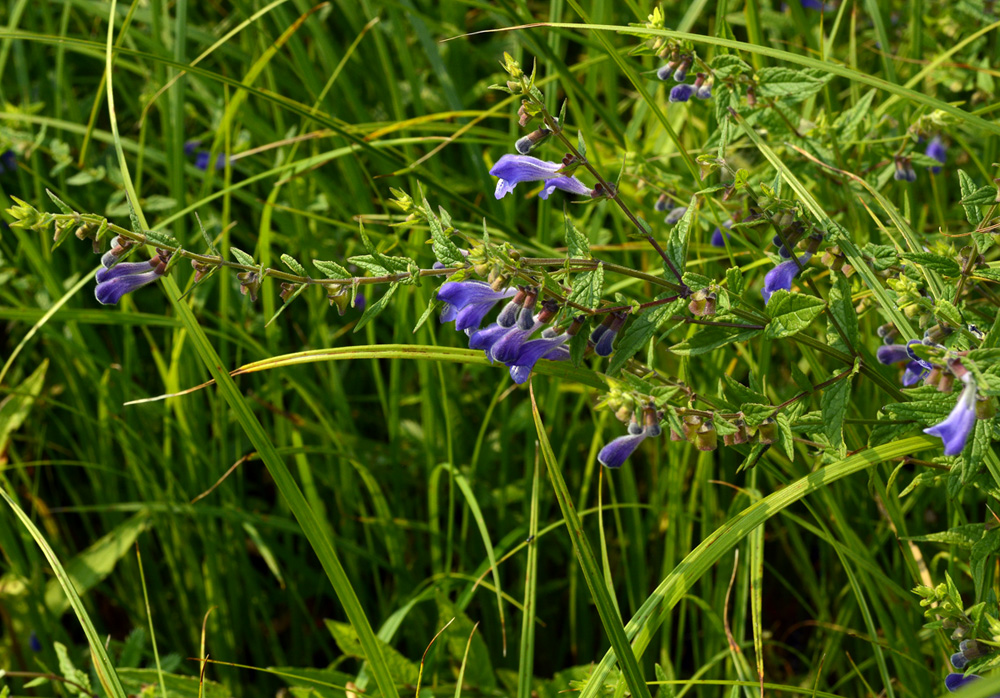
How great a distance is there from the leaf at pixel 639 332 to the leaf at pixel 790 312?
5.3 inches

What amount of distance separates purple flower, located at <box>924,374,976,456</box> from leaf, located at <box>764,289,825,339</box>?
0.76 feet

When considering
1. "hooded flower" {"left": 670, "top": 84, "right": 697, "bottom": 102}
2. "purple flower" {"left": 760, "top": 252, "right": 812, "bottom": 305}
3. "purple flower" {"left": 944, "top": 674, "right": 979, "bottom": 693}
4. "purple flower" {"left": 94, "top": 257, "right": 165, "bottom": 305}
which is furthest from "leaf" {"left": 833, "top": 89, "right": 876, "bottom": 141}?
"purple flower" {"left": 94, "top": 257, "right": 165, "bottom": 305}

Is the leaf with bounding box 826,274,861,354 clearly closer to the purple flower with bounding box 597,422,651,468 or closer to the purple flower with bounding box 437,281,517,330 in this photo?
the purple flower with bounding box 597,422,651,468

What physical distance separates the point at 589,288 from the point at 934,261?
56 cm

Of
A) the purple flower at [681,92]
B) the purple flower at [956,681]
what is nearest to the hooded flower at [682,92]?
the purple flower at [681,92]

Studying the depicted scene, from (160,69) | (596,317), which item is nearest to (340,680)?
(596,317)

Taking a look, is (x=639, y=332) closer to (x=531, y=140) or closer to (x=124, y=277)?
(x=531, y=140)

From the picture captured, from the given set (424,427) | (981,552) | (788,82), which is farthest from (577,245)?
(424,427)

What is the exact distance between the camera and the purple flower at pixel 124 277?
126 centimetres

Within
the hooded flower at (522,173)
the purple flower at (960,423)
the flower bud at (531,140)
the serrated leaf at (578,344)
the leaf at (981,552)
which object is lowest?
the leaf at (981,552)

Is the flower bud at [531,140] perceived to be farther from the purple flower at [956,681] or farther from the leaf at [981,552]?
the purple flower at [956,681]

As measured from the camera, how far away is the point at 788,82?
163 cm

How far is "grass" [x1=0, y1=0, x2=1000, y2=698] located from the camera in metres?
1.92

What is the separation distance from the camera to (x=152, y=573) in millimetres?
2498
